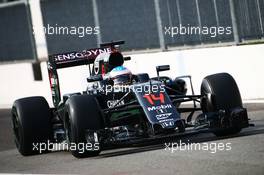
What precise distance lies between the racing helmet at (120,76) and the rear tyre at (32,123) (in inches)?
45.7

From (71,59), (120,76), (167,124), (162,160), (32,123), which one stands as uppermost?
(71,59)

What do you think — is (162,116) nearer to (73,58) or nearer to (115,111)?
(115,111)

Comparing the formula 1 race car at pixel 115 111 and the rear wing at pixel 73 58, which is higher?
the rear wing at pixel 73 58

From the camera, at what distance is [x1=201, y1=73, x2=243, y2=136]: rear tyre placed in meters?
13.1

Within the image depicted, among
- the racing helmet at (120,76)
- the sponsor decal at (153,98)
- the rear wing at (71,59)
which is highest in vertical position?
the rear wing at (71,59)

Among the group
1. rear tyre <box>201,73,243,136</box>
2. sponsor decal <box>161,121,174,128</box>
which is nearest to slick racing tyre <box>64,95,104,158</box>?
sponsor decal <box>161,121,174,128</box>

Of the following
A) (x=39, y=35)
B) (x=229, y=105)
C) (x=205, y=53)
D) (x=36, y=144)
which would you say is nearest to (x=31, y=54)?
(x=39, y=35)

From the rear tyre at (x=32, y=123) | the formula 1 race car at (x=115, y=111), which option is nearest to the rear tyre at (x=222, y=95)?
the formula 1 race car at (x=115, y=111)

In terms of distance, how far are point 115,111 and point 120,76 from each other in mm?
1299

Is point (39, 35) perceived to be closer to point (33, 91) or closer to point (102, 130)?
point (33, 91)

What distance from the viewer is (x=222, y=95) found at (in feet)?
43.1

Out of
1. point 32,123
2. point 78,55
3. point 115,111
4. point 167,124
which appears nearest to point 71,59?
point 78,55

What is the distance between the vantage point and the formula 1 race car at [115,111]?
40.5 ft

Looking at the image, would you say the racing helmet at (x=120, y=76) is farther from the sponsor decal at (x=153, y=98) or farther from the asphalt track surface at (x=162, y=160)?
the sponsor decal at (x=153, y=98)
